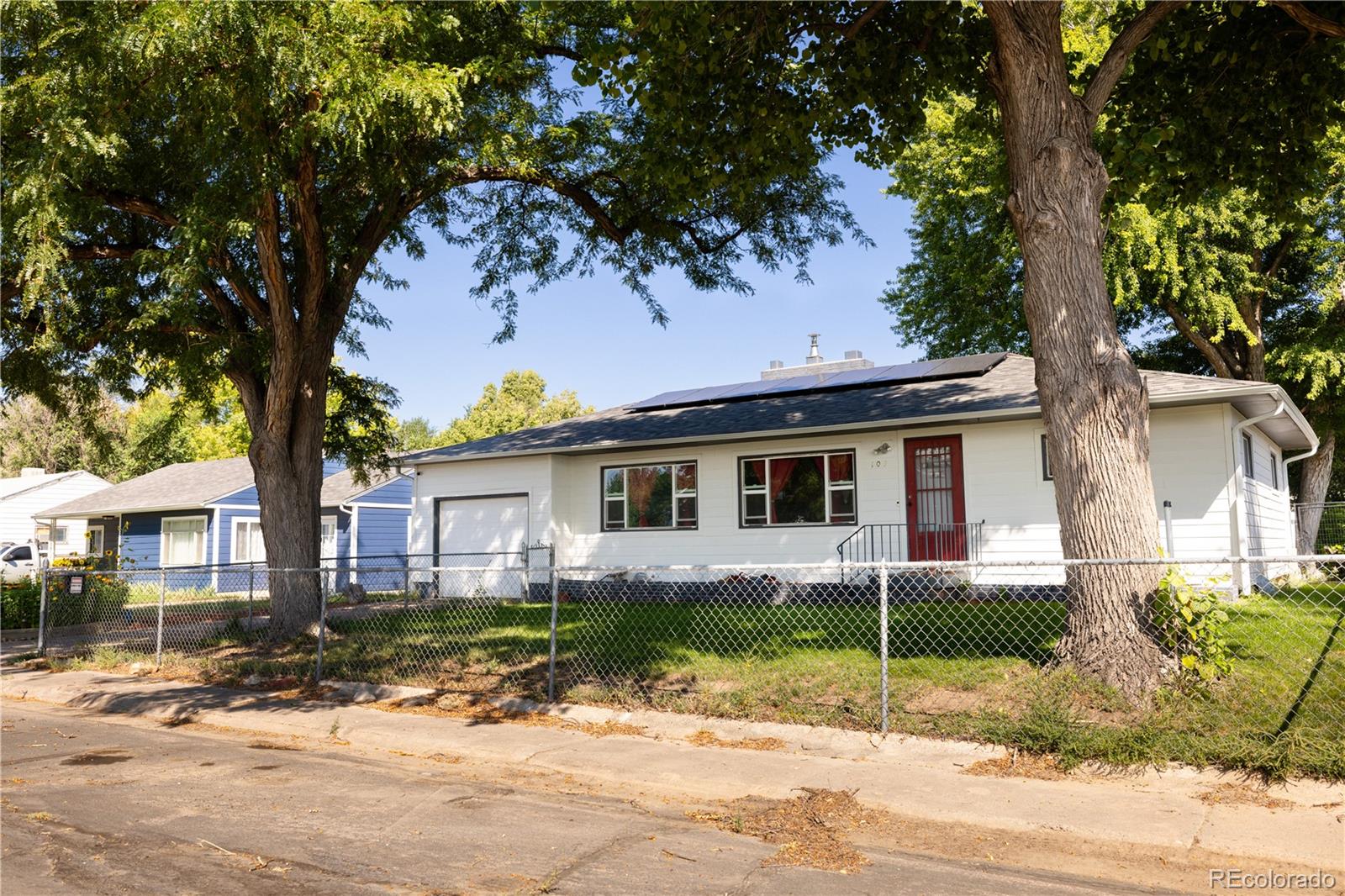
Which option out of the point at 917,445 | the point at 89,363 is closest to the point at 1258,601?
the point at 917,445

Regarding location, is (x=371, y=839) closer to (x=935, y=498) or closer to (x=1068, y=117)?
(x=1068, y=117)

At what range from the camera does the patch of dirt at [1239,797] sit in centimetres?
556

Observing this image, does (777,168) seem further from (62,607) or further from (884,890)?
(62,607)

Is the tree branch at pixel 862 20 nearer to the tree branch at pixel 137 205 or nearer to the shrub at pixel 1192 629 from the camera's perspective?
the shrub at pixel 1192 629

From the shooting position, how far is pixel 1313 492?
26.4m

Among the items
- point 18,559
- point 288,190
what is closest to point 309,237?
point 288,190

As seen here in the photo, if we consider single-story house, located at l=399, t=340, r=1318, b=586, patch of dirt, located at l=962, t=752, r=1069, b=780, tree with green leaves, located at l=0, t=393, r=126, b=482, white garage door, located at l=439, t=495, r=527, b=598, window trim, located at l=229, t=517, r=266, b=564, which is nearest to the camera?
patch of dirt, located at l=962, t=752, r=1069, b=780

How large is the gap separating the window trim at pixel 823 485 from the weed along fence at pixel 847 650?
0.95m

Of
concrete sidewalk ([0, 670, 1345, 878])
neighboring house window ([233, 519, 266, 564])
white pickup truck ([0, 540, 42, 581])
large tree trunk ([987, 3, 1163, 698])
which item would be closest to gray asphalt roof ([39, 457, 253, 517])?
neighboring house window ([233, 519, 266, 564])

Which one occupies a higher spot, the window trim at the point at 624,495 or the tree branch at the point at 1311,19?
the tree branch at the point at 1311,19

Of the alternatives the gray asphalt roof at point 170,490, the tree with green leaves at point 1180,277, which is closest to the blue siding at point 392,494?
the gray asphalt roof at point 170,490

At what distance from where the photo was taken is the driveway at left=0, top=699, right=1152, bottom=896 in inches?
176

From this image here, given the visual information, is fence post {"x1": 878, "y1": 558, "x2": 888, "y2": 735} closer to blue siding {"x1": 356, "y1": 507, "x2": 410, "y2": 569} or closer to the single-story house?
the single-story house

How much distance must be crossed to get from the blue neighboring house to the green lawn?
17.2 m
